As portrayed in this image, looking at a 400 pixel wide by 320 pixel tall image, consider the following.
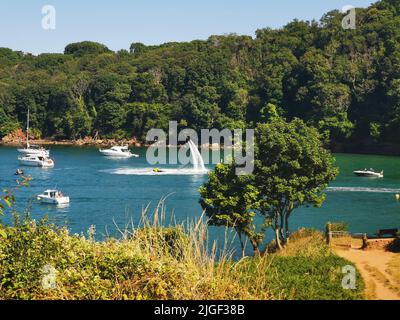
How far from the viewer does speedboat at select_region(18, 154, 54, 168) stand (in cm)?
8177

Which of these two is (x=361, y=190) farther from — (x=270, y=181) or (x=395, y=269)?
(x=395, y=269)

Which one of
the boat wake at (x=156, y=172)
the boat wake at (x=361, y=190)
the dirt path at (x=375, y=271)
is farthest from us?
the boat wake at (x=156, y=172)

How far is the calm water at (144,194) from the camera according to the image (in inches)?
1802

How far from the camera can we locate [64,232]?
13289 mm

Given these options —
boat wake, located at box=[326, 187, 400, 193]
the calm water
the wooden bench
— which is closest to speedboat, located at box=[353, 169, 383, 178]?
the calm water

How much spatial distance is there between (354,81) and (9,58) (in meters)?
97.9

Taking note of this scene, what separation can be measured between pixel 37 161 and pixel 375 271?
65322 mm

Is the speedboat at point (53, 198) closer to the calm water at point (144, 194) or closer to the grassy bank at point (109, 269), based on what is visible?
the calm water at point (144, 194)

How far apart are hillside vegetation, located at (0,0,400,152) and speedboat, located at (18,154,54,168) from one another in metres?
32.2

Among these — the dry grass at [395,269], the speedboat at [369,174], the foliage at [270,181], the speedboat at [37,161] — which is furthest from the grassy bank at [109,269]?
the speedboat at [37,161]

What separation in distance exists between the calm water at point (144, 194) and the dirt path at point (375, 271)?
9778 mm

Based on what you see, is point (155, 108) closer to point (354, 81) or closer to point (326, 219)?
point (354, 81)

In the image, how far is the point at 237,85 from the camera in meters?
123
